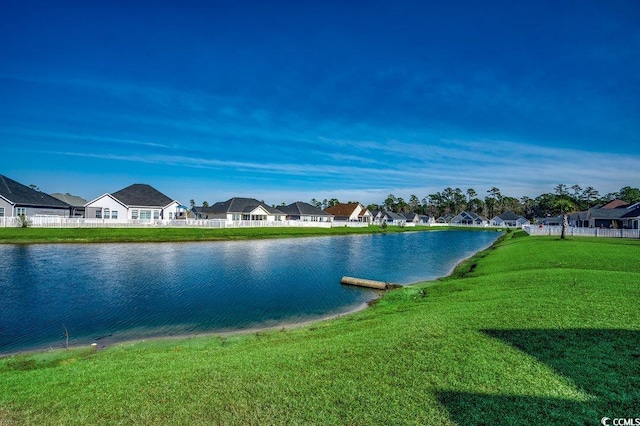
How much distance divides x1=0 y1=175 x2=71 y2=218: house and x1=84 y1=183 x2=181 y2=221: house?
5.09m

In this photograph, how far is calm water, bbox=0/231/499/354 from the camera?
41.7ft

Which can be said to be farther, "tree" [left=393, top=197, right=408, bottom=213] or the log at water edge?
"tree" [left=393, top=197, right=408, bottom=213]

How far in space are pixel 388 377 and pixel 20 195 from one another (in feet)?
189

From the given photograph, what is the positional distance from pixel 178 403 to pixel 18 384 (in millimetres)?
3577

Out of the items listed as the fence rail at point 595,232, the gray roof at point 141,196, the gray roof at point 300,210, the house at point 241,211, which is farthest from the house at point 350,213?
the fence rail at point 595,232

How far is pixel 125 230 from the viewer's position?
143 feet

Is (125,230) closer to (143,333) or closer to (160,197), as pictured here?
(160,197)

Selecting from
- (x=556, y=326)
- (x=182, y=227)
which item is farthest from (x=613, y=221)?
(x=182, y=227)

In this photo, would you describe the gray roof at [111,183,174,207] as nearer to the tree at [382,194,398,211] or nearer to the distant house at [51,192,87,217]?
the distant house at [51,192,87,217]

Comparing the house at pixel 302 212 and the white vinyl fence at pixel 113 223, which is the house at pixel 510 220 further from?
the white vinyl fence at pixel 113 223

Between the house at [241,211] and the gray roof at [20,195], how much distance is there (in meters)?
27.2

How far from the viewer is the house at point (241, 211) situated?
69.2 meters

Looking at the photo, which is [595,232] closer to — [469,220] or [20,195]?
[20,195]

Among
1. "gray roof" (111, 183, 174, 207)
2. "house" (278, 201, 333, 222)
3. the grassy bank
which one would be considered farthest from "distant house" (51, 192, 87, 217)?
"house" (278, 201, 333, 222)
